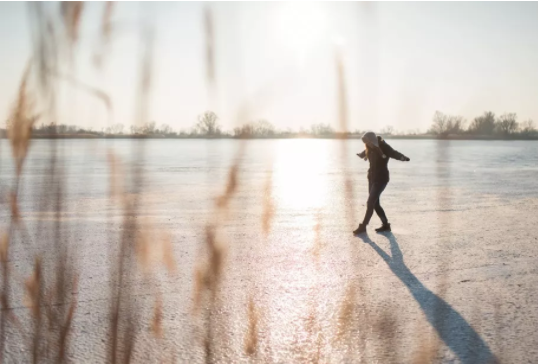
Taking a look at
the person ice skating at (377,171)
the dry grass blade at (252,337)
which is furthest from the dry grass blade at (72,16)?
the person ice skating at (377,171)

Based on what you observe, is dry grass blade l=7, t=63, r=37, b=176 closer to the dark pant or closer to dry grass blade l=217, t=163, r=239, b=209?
dry grass blade l=217, t=163, r=239, b=209

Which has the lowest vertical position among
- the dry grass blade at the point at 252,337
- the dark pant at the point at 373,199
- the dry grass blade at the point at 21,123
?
the dry grass blade at the point at 252,337

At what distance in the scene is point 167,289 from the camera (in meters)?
4.68

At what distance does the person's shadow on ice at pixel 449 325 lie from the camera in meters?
3.24

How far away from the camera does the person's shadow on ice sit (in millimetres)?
3240

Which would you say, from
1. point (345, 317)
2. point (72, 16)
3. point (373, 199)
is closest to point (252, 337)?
point (345, 317)

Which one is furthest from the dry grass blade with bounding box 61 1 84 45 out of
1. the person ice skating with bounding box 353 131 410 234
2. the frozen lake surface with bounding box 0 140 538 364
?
the person ice skating with bounding box 353 131 410 234

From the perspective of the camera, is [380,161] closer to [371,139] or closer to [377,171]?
[377,171]

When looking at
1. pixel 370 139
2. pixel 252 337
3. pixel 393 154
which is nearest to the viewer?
pixel 252 337

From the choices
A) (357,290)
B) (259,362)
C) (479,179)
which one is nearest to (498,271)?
(357,290)

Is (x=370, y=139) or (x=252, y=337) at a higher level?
(x=370, y=139)

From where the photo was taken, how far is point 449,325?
12.3 ft

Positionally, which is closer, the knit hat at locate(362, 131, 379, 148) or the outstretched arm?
the knit hat at locate(362, 131, 379, 148)

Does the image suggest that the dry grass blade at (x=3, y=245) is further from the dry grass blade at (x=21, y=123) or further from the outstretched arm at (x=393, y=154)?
the outstretched arm at (x=393, y=154)
